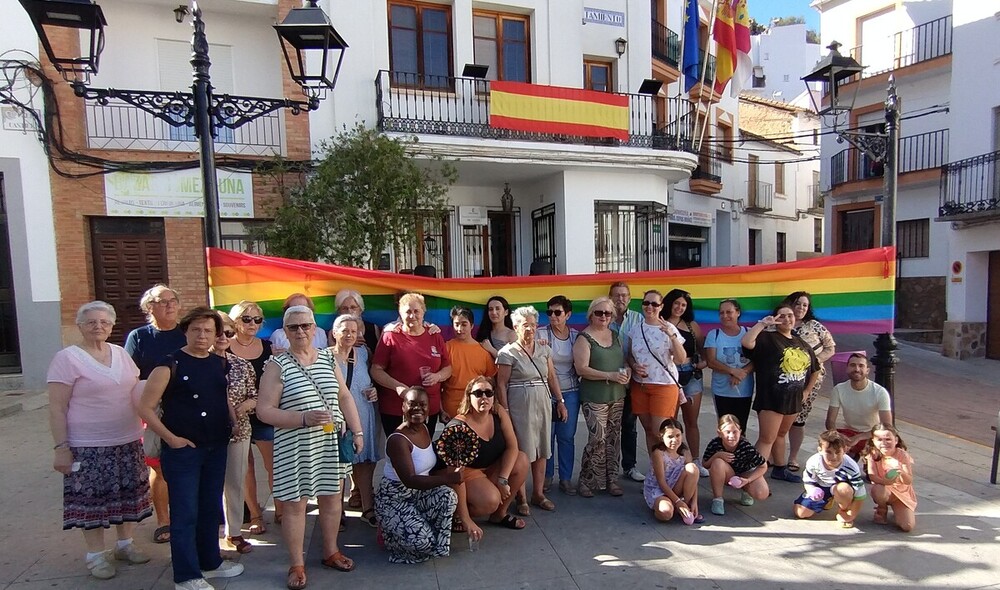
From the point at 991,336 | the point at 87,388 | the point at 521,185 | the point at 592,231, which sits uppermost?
the point at 521,185

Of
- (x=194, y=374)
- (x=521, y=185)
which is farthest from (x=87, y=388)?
(x=521, y=185)

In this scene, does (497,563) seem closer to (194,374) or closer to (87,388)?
(194,374)

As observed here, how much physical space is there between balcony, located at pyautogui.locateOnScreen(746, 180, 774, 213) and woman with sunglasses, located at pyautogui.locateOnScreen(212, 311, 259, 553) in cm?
Answer: 1954

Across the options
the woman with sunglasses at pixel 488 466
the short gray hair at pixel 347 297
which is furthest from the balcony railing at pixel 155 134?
the woman with sunglasses at pixel 488 466

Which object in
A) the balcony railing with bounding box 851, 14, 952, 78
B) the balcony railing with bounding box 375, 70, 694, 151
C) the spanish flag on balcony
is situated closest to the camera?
the balcony railing with bounding box 375, 70, 694, 151

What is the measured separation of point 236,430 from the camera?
335cm

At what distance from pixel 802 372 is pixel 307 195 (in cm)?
645

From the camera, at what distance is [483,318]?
16.0 feet

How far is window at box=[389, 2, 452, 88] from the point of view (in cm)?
1019

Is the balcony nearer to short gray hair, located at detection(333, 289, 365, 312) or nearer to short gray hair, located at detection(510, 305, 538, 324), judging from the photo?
short gray hair, located at detection(510, 305, 538, 324)

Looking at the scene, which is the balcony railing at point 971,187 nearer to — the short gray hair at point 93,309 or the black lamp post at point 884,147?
the black lamp post at point 884,147

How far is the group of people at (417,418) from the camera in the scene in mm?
3182

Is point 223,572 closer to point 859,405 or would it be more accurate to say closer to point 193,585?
point 193,585

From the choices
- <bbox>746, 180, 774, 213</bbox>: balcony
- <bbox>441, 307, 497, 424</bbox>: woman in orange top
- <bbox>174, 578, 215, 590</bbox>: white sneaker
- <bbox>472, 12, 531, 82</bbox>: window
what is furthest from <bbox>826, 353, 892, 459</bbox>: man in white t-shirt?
<bbox>746, 180, 774, 213</bbox>: balcony
